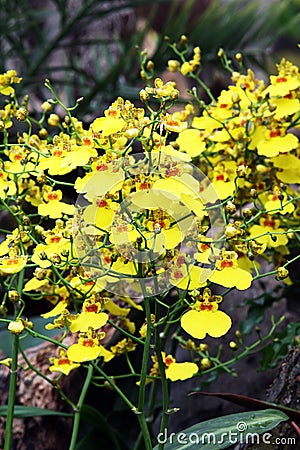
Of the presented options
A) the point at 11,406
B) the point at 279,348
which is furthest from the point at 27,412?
the point at 279,348

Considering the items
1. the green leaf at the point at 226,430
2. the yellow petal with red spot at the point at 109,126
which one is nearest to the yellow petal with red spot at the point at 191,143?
the yellow petal with red spot at the point at 109,126

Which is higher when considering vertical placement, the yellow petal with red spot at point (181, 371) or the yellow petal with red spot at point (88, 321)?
the yellow petal with red spot at point (88, 321)

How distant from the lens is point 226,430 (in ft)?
2.03

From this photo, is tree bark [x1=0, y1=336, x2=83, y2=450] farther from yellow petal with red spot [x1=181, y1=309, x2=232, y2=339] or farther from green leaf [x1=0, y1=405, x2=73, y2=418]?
yellow petal with red spot [x1=181, y1=309, x2=232, y2=339]

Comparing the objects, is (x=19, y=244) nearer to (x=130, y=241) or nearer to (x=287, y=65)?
(x=130, y=241)

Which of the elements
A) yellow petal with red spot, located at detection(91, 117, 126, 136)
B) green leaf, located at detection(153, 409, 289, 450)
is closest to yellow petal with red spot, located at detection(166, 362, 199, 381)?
green leaf, located at detection(153, 409, 289, 450)

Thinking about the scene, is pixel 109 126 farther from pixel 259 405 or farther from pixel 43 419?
pixel 43 419

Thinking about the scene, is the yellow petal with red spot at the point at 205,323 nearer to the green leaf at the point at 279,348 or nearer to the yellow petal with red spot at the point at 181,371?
the yellow petal with red spot at the point at 181,371

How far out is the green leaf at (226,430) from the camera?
597mm

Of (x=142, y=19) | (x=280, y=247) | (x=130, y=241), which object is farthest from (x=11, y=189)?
(x=142, y=19)

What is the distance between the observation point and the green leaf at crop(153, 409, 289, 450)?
60cm

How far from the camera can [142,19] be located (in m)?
3.52

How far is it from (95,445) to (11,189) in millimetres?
414

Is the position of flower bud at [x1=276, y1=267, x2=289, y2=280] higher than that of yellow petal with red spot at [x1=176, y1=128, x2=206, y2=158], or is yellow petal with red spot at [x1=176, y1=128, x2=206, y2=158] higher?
yellow petal with red spot at [x1=176, y1=128, x2=206, y2=158]
